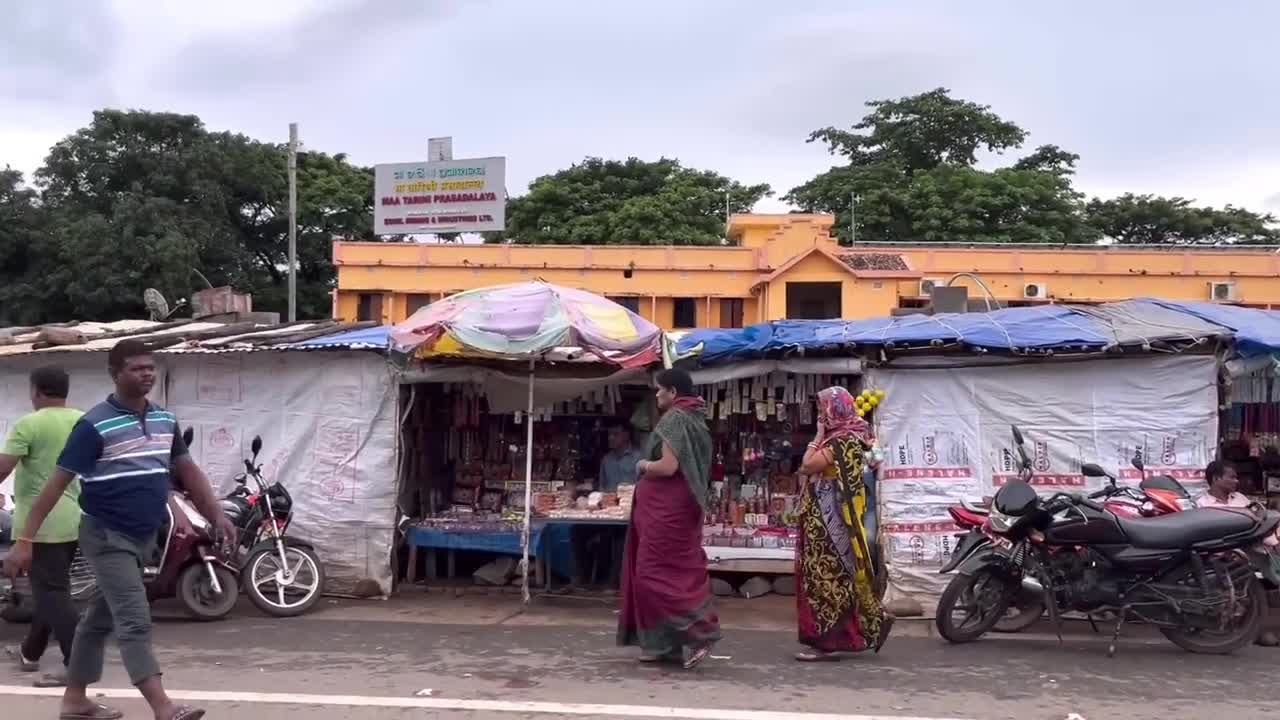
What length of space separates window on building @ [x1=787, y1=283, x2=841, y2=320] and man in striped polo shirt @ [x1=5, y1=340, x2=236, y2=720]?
2301cm

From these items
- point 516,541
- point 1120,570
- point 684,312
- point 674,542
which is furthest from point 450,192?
point 1120,570

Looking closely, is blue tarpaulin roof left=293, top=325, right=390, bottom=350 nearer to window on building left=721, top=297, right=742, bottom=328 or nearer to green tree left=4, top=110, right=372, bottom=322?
window on building left=721, top=297, right=742, bottom=328

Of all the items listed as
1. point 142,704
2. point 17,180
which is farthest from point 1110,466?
point 17,180

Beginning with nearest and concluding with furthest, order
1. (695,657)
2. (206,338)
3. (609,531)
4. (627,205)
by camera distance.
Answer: (695,657) → (206,338) → (609,531) → (627,205)

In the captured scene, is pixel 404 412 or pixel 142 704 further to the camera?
pixel 404 412

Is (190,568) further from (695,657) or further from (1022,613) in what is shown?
(1022,613)

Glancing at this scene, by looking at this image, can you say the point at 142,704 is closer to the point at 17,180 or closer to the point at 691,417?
the point at 691,417

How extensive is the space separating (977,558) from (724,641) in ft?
5.54

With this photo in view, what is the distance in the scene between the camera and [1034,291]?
2633 cm

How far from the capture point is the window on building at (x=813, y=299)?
27.0 meters

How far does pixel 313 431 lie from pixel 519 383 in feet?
5.67

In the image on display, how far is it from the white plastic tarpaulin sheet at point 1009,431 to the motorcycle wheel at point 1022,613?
96cm

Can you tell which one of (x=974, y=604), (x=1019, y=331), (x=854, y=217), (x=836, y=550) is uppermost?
(x=854, y=217)

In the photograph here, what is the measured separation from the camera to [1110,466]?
7965 millimetres
